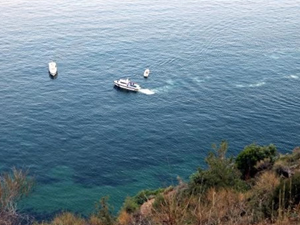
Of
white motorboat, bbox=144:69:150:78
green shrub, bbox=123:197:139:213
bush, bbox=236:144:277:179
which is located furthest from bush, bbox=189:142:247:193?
white motorboat, bbox=144:69:150:78

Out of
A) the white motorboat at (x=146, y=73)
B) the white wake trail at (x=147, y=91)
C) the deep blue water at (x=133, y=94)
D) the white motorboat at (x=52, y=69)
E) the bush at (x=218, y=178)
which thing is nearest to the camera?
the bush at (x=218, y=178)

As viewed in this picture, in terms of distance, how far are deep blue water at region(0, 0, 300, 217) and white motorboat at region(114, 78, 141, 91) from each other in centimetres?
181

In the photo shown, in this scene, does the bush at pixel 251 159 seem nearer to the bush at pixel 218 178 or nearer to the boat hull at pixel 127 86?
the bush at pixel 218 178

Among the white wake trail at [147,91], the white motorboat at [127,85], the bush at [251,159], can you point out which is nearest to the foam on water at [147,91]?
the white wake trail at [147,91]

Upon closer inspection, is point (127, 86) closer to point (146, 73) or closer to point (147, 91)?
point (147, 91)

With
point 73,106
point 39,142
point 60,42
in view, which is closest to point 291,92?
point 73,106

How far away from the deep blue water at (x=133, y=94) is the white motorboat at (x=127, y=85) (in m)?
1.81

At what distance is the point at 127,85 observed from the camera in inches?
4208

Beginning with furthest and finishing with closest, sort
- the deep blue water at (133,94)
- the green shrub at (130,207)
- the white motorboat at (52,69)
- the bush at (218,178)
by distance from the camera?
the white motorboat at (52,69), the deep blue water at (133,94), the green shrub at (130,207), the bush at (218,178)

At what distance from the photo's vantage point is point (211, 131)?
9012cm

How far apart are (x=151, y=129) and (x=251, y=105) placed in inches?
1035

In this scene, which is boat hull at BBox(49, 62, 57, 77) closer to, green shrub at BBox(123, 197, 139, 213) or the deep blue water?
the deep blue water

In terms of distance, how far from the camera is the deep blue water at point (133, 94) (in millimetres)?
78438

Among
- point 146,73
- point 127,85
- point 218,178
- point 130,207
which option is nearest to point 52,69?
point 127,85
